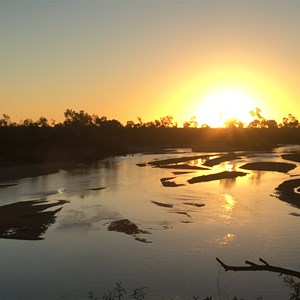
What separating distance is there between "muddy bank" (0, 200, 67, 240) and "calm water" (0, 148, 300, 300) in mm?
654

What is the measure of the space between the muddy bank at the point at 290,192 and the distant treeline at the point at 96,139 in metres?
45.3

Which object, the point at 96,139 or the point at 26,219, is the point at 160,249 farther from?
the point at 96,139

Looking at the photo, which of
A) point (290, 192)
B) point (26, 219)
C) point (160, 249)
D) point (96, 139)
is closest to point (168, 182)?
point (290, 192)

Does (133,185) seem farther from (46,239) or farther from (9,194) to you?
(46,239)

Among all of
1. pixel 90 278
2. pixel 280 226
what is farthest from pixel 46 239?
pixel 280 226

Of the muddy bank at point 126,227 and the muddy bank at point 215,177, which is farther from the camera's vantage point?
the muddy bank at point 215,177

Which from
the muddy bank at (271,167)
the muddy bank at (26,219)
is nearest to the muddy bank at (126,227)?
the muddy bank at (26,219)

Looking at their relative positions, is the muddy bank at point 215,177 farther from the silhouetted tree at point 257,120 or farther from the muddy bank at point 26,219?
the silhouetted tree at point 257,120

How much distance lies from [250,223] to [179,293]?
10.3 m

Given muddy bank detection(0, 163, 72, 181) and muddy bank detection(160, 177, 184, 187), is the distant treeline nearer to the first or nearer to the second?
muddy bank detection(0, 163, 72, 181)

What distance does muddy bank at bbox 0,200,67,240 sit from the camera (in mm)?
21050

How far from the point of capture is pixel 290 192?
32750mm

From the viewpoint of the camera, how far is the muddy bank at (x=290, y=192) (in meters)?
29.1

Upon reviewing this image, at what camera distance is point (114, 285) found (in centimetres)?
A: 1367
